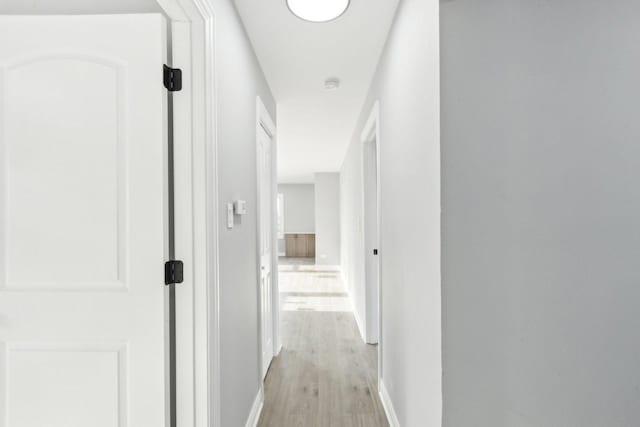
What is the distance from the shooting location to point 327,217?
8.55 metres

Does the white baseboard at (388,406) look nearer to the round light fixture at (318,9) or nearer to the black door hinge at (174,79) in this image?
the black door hinge at (174,79)

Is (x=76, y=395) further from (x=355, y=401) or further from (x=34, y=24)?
(x=355, y=401)

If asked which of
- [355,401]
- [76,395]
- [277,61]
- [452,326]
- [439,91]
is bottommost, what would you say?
[355,401]

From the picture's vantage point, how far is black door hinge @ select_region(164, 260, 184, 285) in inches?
52.4

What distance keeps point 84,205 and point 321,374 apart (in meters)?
2.20

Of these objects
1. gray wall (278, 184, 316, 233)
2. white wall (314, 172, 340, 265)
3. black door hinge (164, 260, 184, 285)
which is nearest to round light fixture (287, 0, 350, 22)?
black door hinge (164, 260, 184, 285)

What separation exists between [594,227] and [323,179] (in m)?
7.28

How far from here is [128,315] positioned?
4.36 feet

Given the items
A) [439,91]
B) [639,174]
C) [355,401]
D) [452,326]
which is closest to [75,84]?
[439,91]

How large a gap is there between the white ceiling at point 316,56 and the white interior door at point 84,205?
33.6 inches

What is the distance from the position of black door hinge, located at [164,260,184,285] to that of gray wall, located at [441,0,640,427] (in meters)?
0.96

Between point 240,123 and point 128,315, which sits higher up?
point 240,123

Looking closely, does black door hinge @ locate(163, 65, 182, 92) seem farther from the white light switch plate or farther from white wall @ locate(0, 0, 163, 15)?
the white light switch plate

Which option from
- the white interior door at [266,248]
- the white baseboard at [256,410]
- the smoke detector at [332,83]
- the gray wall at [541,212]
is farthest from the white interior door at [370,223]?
the gray wall at [541,212]
